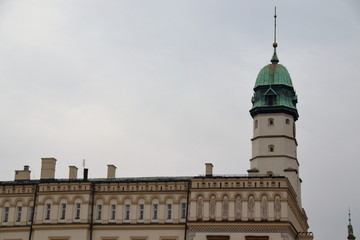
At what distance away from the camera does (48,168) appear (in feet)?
303

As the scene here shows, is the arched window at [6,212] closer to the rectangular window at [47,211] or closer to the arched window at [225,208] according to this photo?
the rectangular window at [47,211]

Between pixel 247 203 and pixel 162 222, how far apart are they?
9.67 meters

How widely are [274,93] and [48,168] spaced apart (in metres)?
29.7

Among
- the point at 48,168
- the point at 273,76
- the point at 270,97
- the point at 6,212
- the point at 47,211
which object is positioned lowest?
the point at 47,211

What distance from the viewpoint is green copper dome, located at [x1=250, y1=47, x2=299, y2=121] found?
98.4 m

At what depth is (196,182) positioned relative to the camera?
279 ft

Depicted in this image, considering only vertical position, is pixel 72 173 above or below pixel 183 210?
above

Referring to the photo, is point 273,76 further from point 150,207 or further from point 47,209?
point 47,209

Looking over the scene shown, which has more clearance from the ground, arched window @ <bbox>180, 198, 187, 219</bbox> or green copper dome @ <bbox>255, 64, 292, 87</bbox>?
green copper dome @ <bbox>255, 64, 292, 87</bbox>

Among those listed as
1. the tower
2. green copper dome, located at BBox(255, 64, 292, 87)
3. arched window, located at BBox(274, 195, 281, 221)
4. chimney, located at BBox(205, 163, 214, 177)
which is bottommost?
arched window, located at BBox(274, 195, 281, 221)

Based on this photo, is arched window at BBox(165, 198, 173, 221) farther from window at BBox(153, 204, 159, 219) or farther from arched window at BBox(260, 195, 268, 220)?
arched window at BBox(260, 195, 268, 220)

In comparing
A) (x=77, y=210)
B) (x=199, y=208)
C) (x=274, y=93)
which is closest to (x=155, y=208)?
(x=199, y=208)

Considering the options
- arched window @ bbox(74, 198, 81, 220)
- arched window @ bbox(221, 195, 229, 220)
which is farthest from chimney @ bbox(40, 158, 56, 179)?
arched window @ bbox(221, 195, 229, 220)

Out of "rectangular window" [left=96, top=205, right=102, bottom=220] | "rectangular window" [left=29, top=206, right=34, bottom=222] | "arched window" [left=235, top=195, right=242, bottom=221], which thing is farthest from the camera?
"rectangular window" [left=29, top=206, right=34, bottom=222]
